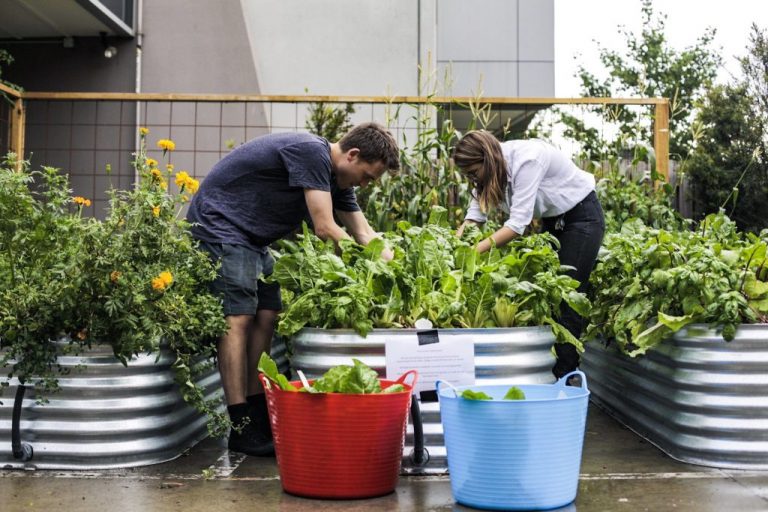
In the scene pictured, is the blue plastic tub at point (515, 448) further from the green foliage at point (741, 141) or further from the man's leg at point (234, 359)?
the green foliage at point (741, 141)

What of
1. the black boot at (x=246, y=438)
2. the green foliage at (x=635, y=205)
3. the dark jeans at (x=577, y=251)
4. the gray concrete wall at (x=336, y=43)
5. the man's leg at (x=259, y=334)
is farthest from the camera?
the gray concrete wall at (x=336, y=43)

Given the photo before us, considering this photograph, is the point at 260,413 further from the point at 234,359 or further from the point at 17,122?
the point at 17,122

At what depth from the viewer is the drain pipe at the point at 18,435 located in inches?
120

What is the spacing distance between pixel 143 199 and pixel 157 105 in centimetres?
593

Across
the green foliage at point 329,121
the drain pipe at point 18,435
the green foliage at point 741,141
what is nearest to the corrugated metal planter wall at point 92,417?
the drain pipe at point 18,435

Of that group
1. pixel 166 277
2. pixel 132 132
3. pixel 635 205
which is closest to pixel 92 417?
pixel 166 277

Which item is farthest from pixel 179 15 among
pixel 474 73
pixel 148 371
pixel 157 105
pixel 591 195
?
pixel 148 371

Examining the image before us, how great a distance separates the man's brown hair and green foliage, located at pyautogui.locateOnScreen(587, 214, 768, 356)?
1163mm

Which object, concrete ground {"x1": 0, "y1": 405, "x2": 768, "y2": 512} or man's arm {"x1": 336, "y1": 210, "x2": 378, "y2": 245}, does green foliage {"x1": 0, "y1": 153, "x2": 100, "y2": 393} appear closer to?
concrete ground {"x1": 0, "y1": 405, "x2": 768, "y2": 512}

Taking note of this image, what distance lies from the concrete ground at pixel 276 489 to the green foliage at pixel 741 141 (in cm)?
1441

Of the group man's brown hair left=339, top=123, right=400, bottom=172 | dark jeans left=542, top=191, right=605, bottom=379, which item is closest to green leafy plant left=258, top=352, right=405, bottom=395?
man's brown hair left=339, top=123, right=400, bottom=172

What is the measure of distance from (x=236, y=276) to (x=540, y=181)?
173 cm

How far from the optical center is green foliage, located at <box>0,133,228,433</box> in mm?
2965

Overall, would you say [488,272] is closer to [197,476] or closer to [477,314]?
[477,314]
